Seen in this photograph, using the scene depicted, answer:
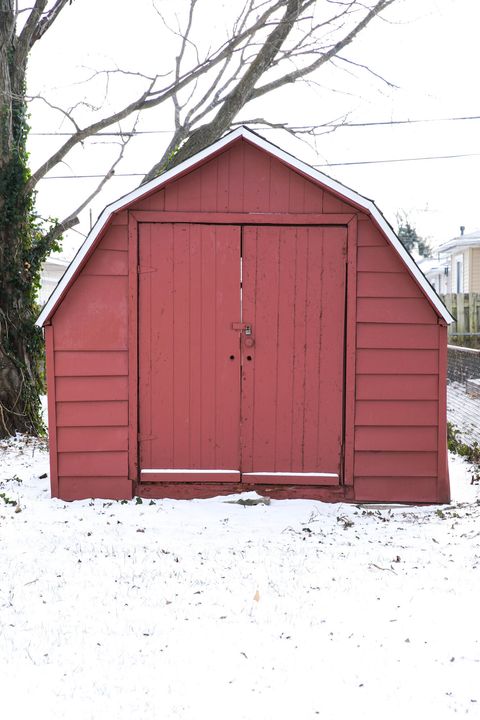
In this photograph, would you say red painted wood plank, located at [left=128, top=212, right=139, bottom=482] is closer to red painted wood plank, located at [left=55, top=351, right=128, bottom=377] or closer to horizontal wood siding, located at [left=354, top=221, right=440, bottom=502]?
red painted wood plank, located at [left=55, top=351, right=128, bottom=377]

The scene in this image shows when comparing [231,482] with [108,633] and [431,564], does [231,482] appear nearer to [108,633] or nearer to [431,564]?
[431,564]

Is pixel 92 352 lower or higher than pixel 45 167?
lower

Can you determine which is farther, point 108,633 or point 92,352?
point 92,352

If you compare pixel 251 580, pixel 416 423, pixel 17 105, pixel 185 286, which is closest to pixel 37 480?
pixel 185 286

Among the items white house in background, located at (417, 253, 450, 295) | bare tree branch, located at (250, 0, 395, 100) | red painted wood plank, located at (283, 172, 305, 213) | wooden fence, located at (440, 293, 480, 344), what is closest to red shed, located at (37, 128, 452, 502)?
red painted wood plank, located at (283, 172, 305, 213)

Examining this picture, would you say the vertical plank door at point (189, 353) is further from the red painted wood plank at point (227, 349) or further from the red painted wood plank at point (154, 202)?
the red painted wood plank at point (154, 202)

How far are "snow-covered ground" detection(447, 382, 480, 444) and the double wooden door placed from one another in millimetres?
3326

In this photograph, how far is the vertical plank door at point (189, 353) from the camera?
234 inches

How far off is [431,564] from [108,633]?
2.31 metres

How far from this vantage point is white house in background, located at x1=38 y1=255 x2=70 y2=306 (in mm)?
20656

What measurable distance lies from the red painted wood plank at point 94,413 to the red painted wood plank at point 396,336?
2324mm

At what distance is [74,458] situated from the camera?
241 inches

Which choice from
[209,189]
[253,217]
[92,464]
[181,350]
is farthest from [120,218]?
[92,464]

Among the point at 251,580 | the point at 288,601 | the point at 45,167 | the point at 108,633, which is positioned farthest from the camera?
the point at 45,167
